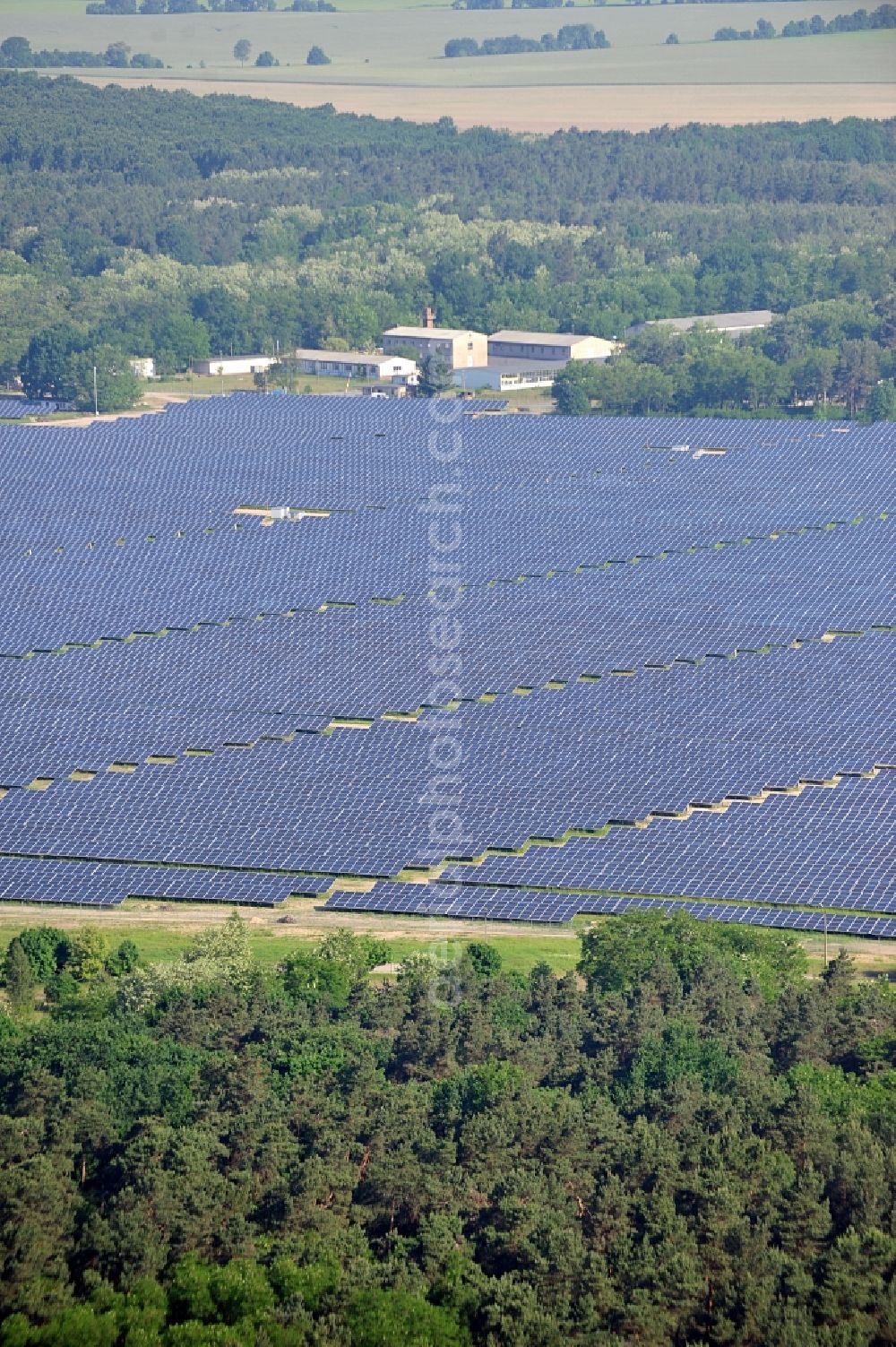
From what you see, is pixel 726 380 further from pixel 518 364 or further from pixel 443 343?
pixel 443 343

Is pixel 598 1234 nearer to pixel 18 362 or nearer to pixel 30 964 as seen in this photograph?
pixel 30 964

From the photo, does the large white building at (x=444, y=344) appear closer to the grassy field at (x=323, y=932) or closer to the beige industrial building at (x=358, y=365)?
the beige industrial building at (x=358, y=365)

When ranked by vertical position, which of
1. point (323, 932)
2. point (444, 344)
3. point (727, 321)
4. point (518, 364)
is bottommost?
point (323, 932)

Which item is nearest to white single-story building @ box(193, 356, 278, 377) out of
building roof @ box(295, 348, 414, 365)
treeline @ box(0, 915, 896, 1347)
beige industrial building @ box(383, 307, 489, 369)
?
building roof @ box(295, 348, 414, 365)

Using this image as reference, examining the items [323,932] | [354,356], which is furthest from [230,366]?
[323,932]

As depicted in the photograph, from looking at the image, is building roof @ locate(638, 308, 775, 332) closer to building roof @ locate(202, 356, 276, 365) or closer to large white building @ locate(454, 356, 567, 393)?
large white building @ locate(454, 356, 567, 393)

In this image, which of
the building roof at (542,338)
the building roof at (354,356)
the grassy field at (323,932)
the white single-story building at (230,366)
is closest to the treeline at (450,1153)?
the grassy field at (323,932)

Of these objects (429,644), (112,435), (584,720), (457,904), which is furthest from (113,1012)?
(112,435)
